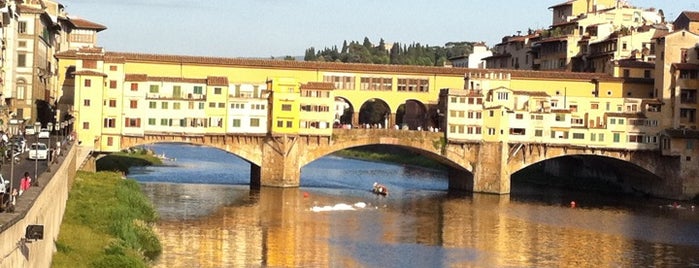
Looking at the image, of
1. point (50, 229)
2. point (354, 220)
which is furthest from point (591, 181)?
point (50, 229)

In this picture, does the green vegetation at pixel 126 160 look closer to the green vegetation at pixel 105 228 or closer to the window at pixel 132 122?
the window at pixel 132 122

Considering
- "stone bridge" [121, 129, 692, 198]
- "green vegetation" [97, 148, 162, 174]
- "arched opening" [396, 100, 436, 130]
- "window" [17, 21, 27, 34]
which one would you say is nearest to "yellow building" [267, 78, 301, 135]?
"stone bridge" [121, 129, 692, 198]

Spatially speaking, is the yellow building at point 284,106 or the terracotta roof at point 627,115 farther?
the terracotta roof at point 627,115

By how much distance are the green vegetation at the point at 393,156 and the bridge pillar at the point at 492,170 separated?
22525mm

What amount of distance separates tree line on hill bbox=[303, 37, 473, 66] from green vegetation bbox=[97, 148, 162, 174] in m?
68.2

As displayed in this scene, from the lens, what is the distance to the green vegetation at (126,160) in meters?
68.6

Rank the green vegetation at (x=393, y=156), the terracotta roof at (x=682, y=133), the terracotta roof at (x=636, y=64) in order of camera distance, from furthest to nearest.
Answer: the green vegetation at (x=393, y=156) < the terracotta roof at (x=636, y=64) < the terracotta roof at (x=682, y=133)

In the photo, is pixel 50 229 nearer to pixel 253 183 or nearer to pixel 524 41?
pixel 253 183

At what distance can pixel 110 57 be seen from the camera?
60.6 metres

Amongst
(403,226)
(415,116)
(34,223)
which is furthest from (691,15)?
(34,223)

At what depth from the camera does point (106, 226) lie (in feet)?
112

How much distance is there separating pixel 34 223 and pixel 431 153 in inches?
1842

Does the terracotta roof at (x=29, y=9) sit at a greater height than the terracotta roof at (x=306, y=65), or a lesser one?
greater

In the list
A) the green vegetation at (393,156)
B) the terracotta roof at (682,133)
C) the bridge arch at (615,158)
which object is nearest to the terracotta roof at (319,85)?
the bridge arch at (615,158)
